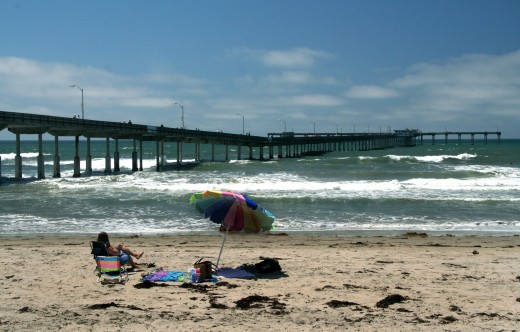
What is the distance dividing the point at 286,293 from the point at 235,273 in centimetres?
155

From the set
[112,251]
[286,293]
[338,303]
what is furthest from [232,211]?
[338,303]

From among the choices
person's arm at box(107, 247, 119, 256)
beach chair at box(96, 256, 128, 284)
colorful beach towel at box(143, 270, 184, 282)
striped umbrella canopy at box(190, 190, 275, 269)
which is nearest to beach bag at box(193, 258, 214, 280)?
colorful beach towel at box(143, 270, 184, 282)

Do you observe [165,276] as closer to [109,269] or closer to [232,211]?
[109,269]

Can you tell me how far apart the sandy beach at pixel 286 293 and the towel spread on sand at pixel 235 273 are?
0.27 meters

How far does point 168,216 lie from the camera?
68.9 ft

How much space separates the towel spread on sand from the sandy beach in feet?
0.89

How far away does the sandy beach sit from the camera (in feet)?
24.3

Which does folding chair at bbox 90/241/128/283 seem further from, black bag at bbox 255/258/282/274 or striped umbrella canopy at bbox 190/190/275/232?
black bag at bbox 255/258/282/274

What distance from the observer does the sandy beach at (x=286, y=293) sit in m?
7.41

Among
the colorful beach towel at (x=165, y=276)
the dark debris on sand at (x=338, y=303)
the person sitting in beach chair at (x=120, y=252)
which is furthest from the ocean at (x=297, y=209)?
the dark debris on sand at (x=338, y=303)

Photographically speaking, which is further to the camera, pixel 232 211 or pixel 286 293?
pixel 232 211

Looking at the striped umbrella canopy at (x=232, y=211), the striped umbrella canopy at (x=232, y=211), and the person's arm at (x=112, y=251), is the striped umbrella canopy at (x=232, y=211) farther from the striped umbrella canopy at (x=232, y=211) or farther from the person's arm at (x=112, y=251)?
the person's arm at (x=112, y=251)

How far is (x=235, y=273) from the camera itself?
33.6ft

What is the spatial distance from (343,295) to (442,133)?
18134 centimetres
